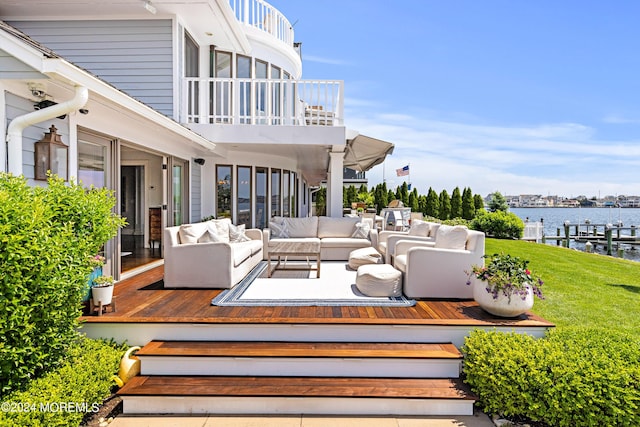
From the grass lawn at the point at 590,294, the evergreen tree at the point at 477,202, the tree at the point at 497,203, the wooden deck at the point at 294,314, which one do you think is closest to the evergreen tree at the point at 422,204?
the evergreen tree at the point at 477,202

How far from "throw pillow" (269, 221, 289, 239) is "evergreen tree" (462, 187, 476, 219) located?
1265 centimetres

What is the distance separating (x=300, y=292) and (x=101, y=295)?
7.58ft

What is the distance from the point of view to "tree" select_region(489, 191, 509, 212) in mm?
17719

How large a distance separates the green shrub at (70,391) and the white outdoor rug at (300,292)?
50.0 inches

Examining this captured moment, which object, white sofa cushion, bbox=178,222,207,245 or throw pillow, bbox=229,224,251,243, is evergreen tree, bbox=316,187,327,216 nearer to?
throw pillow, bbox=229,224,251,243

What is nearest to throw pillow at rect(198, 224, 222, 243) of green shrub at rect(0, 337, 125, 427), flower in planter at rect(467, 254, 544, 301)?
green shrub at rect(0, 337, 125, 427)

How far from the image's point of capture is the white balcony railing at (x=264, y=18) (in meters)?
9.59

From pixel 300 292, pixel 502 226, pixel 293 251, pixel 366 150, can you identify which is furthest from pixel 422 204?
pixel 300 292

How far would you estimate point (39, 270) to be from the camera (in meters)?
2.55

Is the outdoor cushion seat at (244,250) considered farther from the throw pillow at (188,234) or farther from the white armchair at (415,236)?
the white armchair at (415,236)

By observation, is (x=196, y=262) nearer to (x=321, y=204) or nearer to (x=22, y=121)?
(x=22, y=121)

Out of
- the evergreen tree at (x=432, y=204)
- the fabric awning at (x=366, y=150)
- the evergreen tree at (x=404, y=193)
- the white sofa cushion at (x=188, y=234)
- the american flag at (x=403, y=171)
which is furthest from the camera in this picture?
the evergreen tree at (x=404, y=193)

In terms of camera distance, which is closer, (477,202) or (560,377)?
(560,377)

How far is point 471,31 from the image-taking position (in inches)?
422
